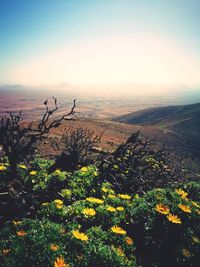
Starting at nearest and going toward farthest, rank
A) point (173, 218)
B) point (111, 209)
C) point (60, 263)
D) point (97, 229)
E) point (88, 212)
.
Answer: point (60, 263) < point (97, 229) < point (173, 218) < point (88, 212) < point (111, 209)

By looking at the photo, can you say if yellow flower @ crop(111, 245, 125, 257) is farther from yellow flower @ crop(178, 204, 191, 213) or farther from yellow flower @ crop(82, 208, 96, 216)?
yellow flower @ crop(178, 204, 191, 213)

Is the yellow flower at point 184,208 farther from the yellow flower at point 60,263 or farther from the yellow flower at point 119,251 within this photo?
the yellow flower at point 60,263

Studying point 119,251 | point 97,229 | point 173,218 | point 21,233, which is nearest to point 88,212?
point 97,229

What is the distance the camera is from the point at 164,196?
5402 mm

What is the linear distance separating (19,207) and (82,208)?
145cm

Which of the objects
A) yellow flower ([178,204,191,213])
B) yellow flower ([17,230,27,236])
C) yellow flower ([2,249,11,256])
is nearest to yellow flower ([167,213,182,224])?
yellow flower ([178,204,191,213])

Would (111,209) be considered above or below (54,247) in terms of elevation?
below

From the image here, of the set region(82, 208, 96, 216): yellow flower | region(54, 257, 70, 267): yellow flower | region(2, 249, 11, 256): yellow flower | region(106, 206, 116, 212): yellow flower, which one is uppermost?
region(54, 257, 70, 267): yellow flower

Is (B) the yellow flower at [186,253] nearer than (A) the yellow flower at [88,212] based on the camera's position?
Yes

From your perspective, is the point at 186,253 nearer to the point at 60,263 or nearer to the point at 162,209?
the point at 162,209

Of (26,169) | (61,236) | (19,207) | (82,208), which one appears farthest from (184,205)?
(26,169)

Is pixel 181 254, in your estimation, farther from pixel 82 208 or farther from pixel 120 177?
pixel 120 177

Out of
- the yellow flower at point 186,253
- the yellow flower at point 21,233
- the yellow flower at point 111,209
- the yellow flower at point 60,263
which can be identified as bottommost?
the yellow flower at point 186,253

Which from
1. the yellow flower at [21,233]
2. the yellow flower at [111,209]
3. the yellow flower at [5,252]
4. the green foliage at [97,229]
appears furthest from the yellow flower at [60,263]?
the yellow flower at [111,209]
